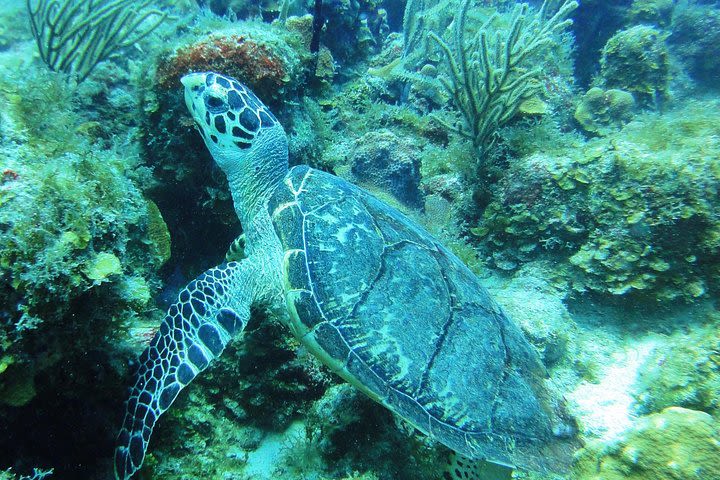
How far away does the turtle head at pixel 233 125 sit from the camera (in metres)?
3.02

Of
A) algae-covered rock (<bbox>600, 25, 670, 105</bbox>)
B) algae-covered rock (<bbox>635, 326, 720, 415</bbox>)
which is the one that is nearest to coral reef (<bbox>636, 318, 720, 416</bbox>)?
algae-covered rock (<bbox>635, 326, 720, 415</bbox>)

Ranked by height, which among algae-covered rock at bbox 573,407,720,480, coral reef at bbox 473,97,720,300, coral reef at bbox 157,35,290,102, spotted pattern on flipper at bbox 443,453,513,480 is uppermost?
coral reef at bbox 157,35,290,102

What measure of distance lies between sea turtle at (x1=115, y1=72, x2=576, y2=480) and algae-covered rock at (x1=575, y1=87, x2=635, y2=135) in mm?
5221

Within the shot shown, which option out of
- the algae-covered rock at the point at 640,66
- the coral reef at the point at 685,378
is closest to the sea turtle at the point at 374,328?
the coral reef at the point at 685,378

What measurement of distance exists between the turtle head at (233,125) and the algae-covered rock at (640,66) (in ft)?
24.8

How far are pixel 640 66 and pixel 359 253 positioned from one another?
819cm

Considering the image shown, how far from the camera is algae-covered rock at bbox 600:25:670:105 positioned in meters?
6.89

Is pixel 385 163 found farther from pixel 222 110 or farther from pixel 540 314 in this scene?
pixel 540 314

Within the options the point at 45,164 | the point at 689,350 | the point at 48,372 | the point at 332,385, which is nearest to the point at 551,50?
the point at 689,350

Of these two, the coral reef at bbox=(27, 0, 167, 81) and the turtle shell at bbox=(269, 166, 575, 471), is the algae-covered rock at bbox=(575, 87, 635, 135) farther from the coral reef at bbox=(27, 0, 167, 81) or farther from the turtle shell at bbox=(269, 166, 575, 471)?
the coral reef at bbox=(27, 0, 167, 81)

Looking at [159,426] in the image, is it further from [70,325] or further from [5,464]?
[70,325]

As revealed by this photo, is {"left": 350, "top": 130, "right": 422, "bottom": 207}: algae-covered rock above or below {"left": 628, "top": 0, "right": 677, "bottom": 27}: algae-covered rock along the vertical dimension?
below

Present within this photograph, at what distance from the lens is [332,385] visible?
2.93 meters

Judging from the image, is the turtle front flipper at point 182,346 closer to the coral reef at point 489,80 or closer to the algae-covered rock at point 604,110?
the coral reef at point 489,80
